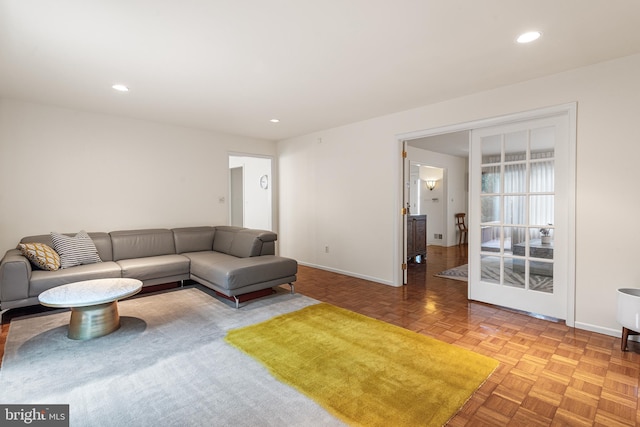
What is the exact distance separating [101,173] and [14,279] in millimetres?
1788

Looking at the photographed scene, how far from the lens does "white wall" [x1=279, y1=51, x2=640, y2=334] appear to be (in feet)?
8.61

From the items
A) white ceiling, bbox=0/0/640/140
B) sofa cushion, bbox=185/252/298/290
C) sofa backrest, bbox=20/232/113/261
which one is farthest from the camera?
sofa backrest, bbox=20/232/113/261

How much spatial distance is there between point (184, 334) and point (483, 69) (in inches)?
141

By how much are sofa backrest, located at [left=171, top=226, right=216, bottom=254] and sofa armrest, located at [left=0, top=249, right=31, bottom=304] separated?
1760 millimetres

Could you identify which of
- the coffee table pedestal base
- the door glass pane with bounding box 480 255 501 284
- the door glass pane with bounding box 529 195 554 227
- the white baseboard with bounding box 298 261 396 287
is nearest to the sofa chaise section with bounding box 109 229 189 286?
the coffee table pedestal base

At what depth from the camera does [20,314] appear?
3.21 meters

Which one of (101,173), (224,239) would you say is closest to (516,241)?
(224,239)

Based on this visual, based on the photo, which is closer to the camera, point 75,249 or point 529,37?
point 529,37

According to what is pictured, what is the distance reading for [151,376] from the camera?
2088 millimetres

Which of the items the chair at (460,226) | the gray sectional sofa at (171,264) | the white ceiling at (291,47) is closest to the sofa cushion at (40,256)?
the gray sectional sofa at (171,264)

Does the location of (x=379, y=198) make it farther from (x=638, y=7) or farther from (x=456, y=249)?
(x=456, y=249)

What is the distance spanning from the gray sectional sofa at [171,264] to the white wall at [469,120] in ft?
4.28
